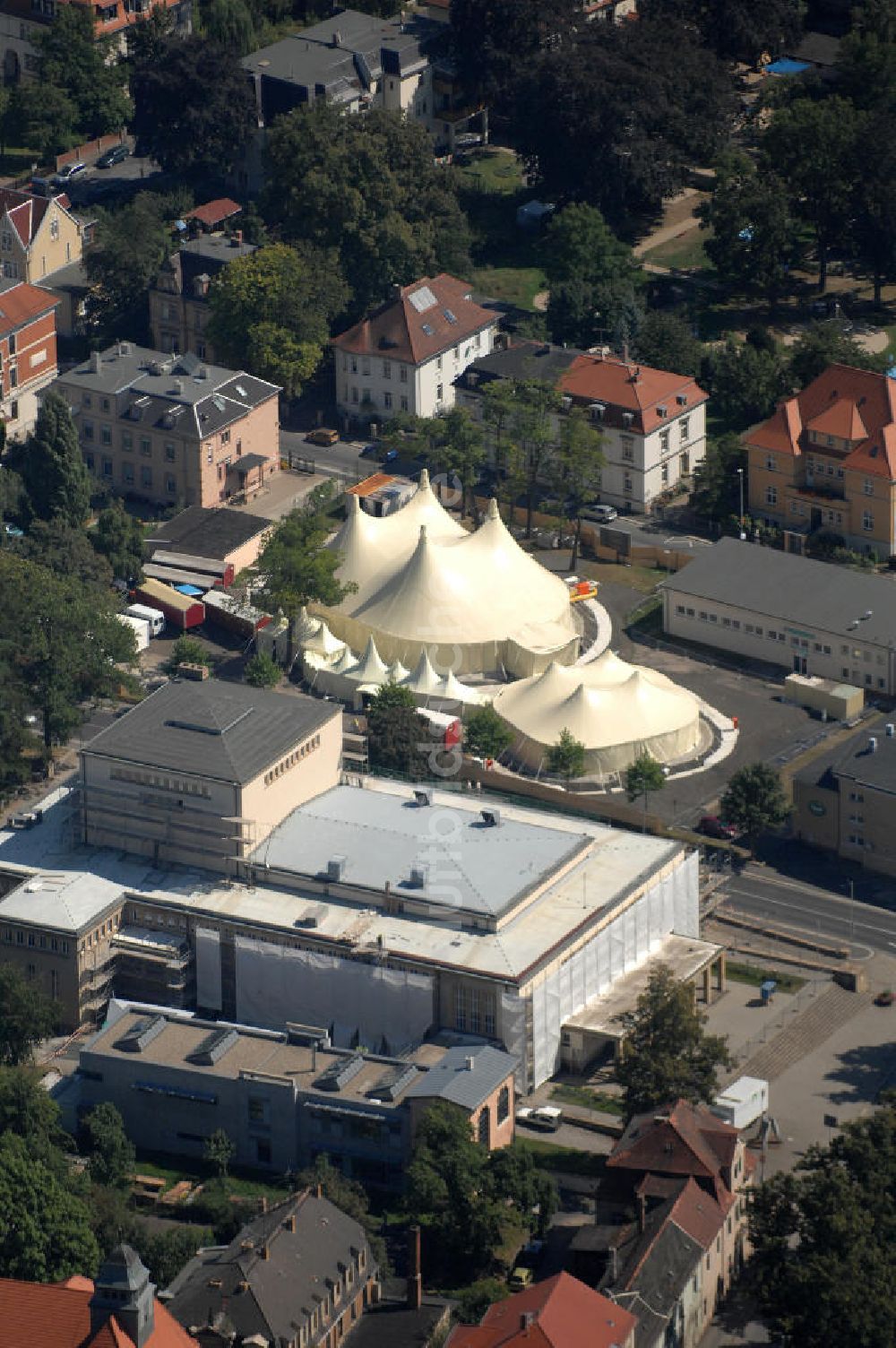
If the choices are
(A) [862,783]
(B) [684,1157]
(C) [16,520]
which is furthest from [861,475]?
(B) [684,1157]

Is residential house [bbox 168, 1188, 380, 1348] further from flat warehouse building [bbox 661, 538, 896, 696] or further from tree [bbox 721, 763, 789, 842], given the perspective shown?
flat warehouse building [bbox 661, 538, 896, 696]

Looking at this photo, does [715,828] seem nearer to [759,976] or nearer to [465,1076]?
[759,976]

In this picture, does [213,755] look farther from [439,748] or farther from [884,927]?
[884,927]

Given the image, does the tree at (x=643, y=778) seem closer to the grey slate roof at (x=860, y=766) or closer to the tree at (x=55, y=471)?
the grey slate roof at (x=860, y=766)

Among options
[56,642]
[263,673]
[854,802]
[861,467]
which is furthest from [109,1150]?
[861,467]

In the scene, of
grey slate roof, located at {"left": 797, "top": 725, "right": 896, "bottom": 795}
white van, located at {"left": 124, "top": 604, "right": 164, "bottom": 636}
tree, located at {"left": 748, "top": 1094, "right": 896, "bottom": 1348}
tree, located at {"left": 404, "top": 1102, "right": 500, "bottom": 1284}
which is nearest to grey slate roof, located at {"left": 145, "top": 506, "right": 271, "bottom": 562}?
white van, located at {"left": 124, "top": 604, "right": 164, "bottom": 636}
